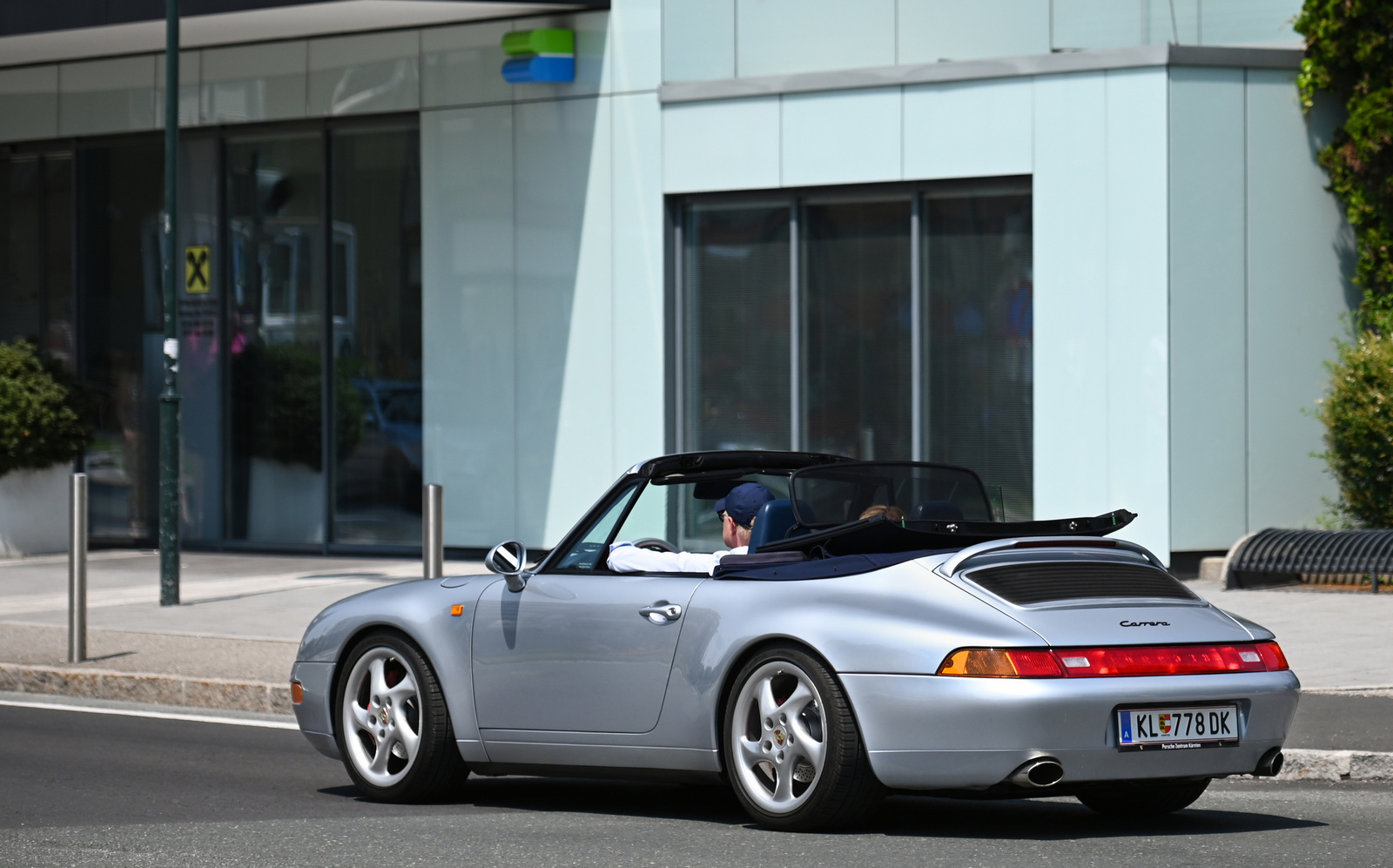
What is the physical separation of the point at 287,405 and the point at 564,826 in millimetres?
14138

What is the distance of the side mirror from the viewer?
7.12 metres

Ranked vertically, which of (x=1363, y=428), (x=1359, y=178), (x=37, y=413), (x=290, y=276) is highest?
(x=1359, y=178)

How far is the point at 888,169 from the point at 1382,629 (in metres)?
6.31

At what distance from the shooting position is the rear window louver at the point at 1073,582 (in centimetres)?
605

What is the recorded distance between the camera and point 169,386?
591 inches

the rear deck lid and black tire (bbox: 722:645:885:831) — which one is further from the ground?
the rear deck lid

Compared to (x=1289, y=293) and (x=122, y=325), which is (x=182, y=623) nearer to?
(x=122, y=325)

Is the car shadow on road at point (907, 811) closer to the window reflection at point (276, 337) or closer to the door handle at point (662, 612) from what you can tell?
the door handle at point (662, 612)

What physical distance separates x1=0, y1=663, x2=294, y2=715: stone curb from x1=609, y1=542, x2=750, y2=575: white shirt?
3.79 meters

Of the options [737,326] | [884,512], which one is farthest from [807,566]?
[737,326]

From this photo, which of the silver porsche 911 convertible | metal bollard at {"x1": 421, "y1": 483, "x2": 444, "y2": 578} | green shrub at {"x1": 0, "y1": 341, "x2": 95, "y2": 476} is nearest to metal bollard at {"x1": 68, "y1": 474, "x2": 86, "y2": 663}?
metal bollard at {"x1": 421, "y1": 483, "x2": 444, "y2": 578}

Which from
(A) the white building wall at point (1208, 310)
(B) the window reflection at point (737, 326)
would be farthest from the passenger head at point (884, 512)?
(B) the window reflection at point (737, 326)

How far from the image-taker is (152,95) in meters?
20.5

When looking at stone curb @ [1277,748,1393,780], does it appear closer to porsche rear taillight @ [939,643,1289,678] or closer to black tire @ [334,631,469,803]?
porsche rear taillight @ [939,643,1289,678]
